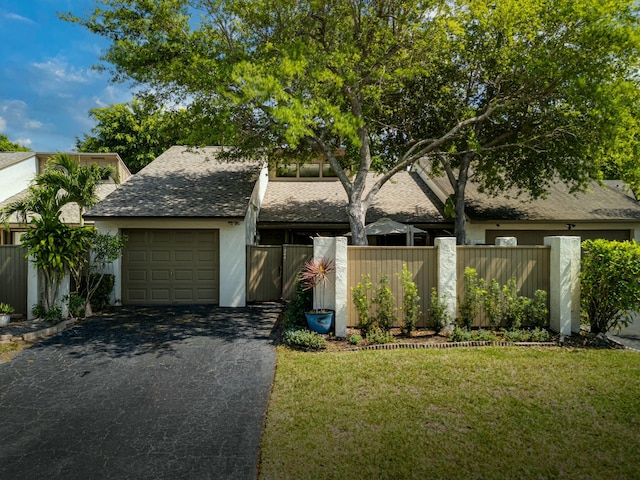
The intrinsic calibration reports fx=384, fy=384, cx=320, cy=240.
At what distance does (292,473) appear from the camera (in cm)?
354

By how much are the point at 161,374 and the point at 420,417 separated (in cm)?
412

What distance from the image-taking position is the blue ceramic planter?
26.7 feet

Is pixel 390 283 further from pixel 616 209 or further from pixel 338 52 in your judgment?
pixel 616 209

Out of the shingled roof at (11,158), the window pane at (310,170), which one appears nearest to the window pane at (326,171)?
the window pane at (310,170)

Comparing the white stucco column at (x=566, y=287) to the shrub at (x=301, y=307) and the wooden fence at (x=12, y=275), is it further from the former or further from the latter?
the wooden fence at (x=12, y=275)

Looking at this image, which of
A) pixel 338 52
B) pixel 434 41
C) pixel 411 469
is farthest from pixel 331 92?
pixel 411 469

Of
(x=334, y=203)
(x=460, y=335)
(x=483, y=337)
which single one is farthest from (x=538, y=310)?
(x=334, y=203)

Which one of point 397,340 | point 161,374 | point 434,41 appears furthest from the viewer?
point 434,41

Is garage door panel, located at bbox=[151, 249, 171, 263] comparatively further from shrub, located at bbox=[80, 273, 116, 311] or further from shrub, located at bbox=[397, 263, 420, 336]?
shrub, located at bbox=[397, 263, 420, 336]

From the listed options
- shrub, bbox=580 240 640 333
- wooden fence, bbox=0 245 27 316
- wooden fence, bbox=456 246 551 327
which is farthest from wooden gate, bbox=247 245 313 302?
shrub, bbox=580 240 640 333

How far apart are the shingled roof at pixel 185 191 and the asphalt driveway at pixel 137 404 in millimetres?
4018

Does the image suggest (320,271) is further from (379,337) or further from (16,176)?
(16,176)

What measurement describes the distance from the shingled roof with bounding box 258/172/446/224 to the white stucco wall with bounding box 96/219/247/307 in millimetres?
3210

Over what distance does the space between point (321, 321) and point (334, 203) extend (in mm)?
8991
